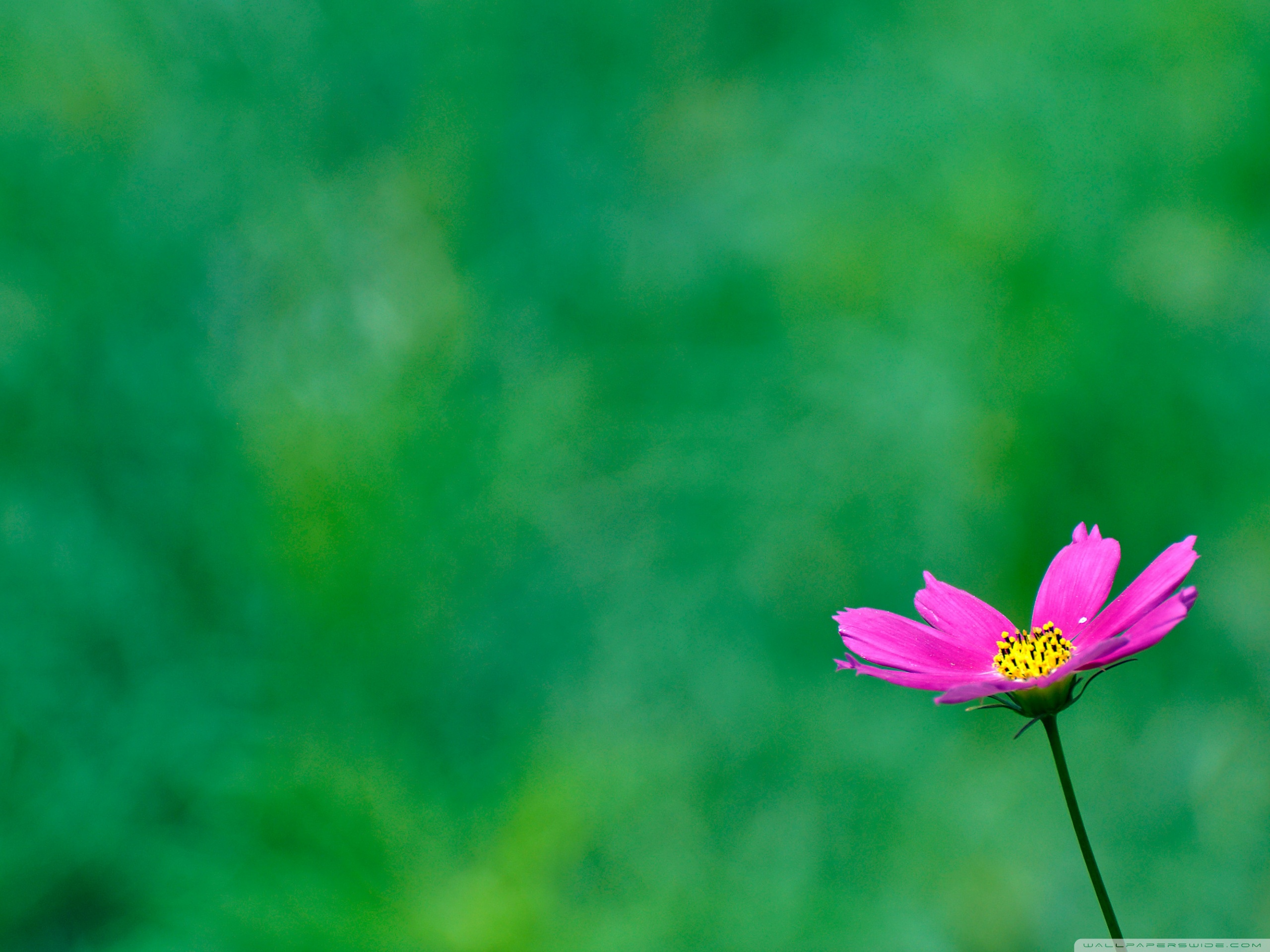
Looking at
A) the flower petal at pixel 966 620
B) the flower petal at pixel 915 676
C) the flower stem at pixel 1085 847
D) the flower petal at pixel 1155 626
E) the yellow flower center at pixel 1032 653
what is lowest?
the flower stem at pixel 1085 847

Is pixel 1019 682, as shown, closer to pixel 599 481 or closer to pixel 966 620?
pixel 966 620

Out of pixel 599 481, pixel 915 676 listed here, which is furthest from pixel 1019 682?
pixel 599 481

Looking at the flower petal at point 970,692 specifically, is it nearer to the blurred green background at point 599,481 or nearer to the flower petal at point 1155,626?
the flower petal at point 1155,626

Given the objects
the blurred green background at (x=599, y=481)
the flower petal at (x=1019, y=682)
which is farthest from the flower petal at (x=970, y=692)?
the blurred green background at (x=599, y=481)

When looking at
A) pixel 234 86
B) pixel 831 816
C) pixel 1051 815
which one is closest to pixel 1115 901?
pixel 1051 815

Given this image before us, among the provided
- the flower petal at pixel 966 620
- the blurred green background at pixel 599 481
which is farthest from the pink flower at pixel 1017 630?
the blurred green background at pixel 599 481

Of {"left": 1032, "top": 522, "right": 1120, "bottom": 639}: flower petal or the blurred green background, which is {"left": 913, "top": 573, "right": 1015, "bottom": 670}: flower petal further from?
the blurred green background

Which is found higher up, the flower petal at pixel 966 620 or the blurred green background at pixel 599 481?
the blurred green background at pixel 599 481

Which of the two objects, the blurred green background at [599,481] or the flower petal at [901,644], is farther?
the blurred green background at [599,481]
